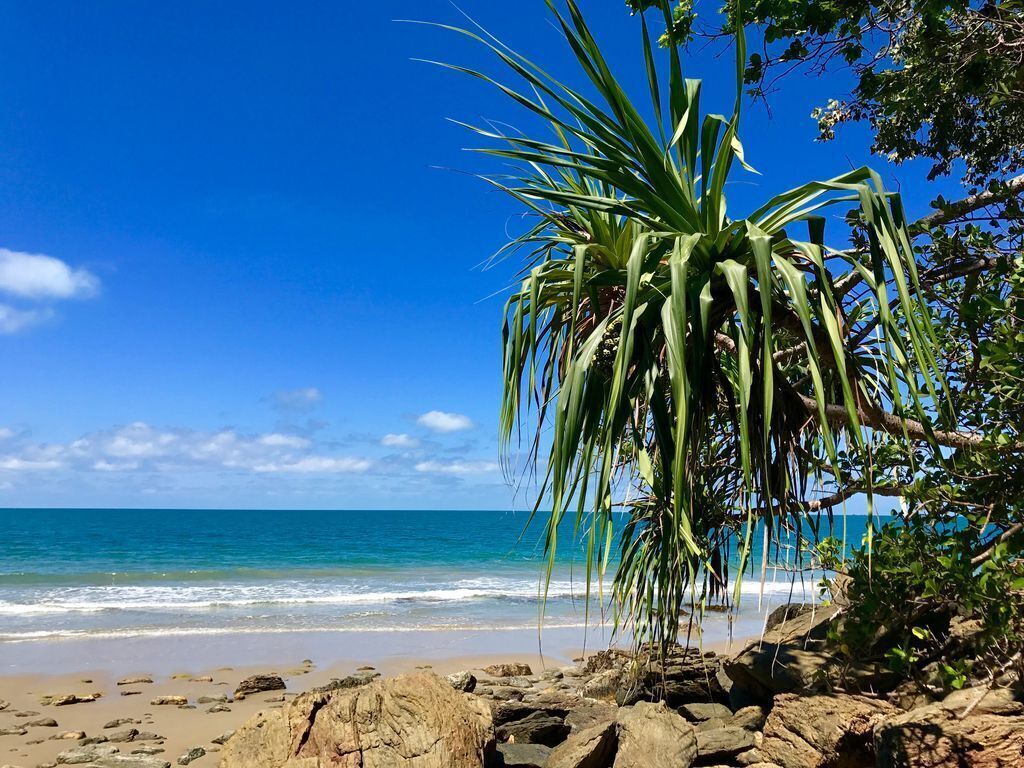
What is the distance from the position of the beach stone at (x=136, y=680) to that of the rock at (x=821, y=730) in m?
8.42

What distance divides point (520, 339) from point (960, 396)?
7.87 feet

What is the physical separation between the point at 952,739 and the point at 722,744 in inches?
83.6

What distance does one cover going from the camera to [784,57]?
532cm

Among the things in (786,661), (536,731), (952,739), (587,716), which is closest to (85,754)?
(536,731)

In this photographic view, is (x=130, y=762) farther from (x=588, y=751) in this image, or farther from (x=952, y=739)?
(x=952, y=739)

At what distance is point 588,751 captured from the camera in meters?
5.23

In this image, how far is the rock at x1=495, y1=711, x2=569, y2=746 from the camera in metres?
6.52

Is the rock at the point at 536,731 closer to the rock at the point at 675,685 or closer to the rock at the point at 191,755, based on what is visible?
the rock at the point at 675,685

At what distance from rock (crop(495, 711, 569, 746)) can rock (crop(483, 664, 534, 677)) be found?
13.9 ft

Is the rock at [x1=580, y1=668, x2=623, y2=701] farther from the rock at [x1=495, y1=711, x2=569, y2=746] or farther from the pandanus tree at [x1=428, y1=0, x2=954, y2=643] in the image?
the pandanus tree at [x1=428, y1=0, x2=954, y2=643]

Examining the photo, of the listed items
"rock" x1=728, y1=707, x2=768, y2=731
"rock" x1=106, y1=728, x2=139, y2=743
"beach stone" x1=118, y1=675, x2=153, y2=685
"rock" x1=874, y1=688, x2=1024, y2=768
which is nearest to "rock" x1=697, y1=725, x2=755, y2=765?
"rock" x1=728, y1=707, x2=768, y2=731

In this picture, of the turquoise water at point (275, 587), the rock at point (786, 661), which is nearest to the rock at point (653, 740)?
the rock at point (786, 661)

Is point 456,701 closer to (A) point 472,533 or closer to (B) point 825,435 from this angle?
(B) point 825,435

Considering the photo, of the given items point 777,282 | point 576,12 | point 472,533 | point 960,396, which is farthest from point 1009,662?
point 472,533
